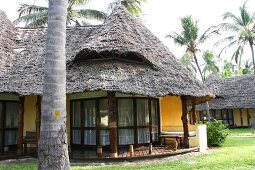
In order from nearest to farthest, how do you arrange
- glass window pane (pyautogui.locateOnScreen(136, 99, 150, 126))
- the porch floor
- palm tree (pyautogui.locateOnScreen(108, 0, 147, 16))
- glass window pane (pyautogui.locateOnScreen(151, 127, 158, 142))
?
the porch floor < glass window pane (pyautogui.locateOnScreen(136, 99, 150, 126)) < glass window pane (pyautogui.locateOnScreen(151, 127, 158, 142)) < palm tree (pyautogui.locateOnScreen(108, 0, 147, 16))

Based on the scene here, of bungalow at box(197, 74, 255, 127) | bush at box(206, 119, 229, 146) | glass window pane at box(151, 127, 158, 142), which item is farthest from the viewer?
bungalow at box(197, 74, 255, 127)

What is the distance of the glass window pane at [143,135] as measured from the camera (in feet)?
39.5

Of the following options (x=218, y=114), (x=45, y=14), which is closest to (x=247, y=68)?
(x=218, y=114)

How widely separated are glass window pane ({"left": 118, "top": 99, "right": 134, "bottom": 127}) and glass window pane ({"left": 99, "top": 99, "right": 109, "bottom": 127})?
48 centimetres

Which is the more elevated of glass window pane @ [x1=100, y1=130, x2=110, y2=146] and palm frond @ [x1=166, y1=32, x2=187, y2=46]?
palm frond @ [x1=166, y1=32, x2=187, y2=46]

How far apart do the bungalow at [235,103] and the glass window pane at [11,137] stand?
18.9 m

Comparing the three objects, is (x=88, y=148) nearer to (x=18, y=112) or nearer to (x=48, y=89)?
(x=18, y=112)

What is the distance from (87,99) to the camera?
40.2 ft

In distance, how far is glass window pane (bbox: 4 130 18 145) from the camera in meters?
12.1

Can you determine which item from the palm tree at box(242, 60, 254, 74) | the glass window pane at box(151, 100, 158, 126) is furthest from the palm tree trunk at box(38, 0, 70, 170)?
the palm tree at box(242, 60, 254, 74)

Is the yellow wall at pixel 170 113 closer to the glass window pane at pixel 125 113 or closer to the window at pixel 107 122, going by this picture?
the window at pixel 107 122

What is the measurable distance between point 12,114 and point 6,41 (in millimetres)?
3323

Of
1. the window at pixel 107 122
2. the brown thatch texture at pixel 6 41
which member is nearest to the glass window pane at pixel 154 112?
the window at pixel 107 122

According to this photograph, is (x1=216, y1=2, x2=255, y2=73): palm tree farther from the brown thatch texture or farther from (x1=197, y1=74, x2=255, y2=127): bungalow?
the brown thatch texture
